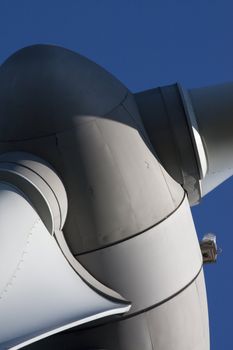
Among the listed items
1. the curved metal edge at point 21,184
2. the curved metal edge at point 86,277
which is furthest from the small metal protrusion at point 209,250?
the curved metal edge at point 21,184

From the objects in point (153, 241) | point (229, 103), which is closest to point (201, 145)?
point (229, 103)

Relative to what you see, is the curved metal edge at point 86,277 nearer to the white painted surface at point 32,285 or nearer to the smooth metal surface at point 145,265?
the smooth metal surface at point 145,265

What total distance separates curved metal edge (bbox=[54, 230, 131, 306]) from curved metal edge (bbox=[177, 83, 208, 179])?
2044 mm

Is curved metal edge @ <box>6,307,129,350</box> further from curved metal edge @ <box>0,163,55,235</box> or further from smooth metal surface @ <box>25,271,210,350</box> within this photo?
curved metal edge @ <box>0,163,55,235</box>

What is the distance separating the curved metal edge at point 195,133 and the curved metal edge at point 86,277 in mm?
2044

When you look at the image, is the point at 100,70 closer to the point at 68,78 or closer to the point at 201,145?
the point at 68,78

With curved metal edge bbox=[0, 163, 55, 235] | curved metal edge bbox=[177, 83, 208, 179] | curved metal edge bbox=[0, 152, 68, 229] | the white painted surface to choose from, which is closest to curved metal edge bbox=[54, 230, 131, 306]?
curved metal edge bbox=[0, 152, 68, 229]

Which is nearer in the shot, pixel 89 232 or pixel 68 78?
pixel 89 232

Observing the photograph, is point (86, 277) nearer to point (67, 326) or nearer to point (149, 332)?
point (149, 332)

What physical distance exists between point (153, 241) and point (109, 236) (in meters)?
0.52

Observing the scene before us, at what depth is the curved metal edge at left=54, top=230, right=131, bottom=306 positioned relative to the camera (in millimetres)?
6922

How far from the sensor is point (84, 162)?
730cm

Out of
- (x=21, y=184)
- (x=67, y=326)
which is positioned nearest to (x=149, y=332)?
(x=67, y=326)

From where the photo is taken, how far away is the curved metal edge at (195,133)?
26.2ft
